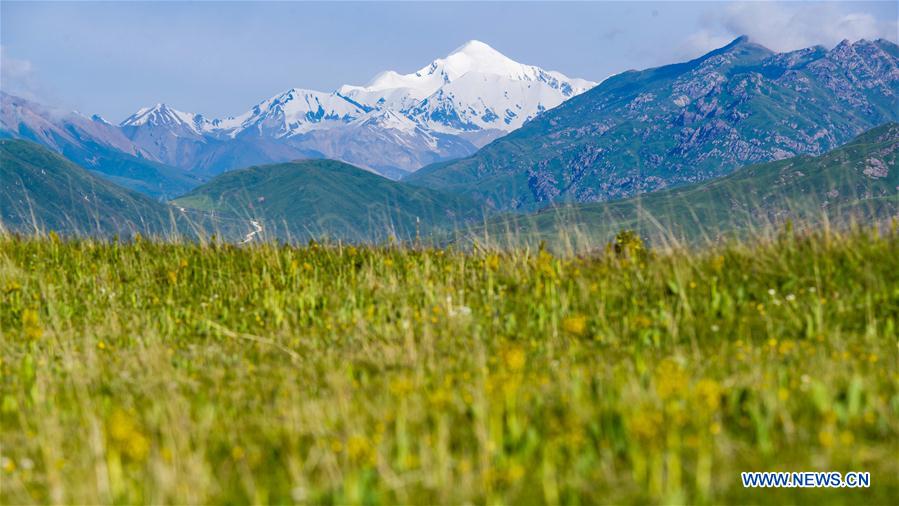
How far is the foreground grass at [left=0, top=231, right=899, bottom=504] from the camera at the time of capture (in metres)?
4.75

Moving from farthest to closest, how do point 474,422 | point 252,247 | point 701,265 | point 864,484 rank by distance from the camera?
point 252,247 < point 701,265 < point 474,422 < point 864,484

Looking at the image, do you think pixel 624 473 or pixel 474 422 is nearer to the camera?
pixel 624 473

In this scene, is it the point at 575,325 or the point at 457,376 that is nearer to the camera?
the point at 457,376

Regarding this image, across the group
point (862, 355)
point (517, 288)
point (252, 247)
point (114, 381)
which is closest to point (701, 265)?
point (517, 288)

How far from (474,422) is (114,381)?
4.38m

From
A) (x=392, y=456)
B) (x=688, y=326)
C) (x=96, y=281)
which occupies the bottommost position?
(x=392, y=456)

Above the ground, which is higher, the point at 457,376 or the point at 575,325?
the point at 575,325

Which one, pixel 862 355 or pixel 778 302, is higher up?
pixel 778 302

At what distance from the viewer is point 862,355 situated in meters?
7.12

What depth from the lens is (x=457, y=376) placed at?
23.5ft

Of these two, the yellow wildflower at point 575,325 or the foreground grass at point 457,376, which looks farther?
the yellow wildflower at point 575,325

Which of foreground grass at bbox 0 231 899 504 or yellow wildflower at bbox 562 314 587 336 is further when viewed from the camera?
yellow wildflower at bbox 562 314 587 336

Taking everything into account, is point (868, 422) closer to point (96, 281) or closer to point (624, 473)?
point (624, 473)

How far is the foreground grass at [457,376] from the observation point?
4.75m
